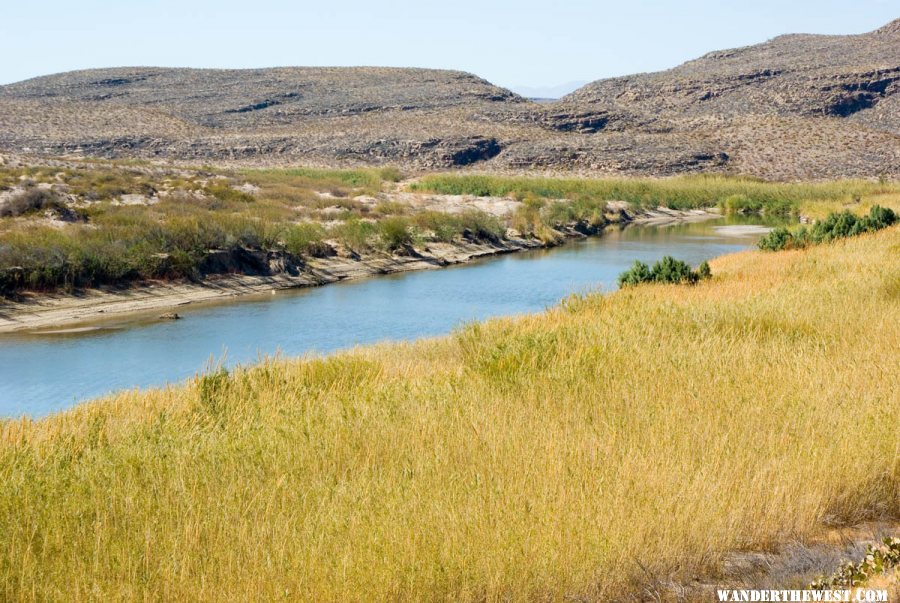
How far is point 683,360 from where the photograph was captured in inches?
327

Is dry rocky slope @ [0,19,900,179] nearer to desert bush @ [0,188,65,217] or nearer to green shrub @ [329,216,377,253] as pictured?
green shrub @ [329,216,377,253]

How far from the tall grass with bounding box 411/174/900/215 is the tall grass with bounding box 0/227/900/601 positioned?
44.4 m

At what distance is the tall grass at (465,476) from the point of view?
14.5 feet

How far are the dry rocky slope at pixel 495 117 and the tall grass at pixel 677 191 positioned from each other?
398 inches

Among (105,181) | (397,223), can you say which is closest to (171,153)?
(105,181)

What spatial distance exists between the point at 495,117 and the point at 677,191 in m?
33.0

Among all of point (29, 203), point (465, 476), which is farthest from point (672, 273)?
point (29, 203)

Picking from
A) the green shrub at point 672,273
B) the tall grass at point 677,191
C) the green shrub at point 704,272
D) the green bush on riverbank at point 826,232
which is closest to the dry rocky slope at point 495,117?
the tall grass at point 677,191

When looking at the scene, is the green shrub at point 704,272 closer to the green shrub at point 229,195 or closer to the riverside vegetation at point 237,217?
the riverside vegetation at point 237,217

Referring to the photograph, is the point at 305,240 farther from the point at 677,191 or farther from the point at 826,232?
the point at 677,191

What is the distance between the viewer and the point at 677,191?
6238cm

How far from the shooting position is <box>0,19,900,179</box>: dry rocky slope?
7719cm

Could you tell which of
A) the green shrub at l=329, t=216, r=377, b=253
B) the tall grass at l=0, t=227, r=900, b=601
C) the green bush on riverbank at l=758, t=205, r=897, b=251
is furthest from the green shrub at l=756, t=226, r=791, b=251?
the tall grass at l=0, t=227, r=900, b=601

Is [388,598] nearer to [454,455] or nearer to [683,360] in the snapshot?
[454,455]
